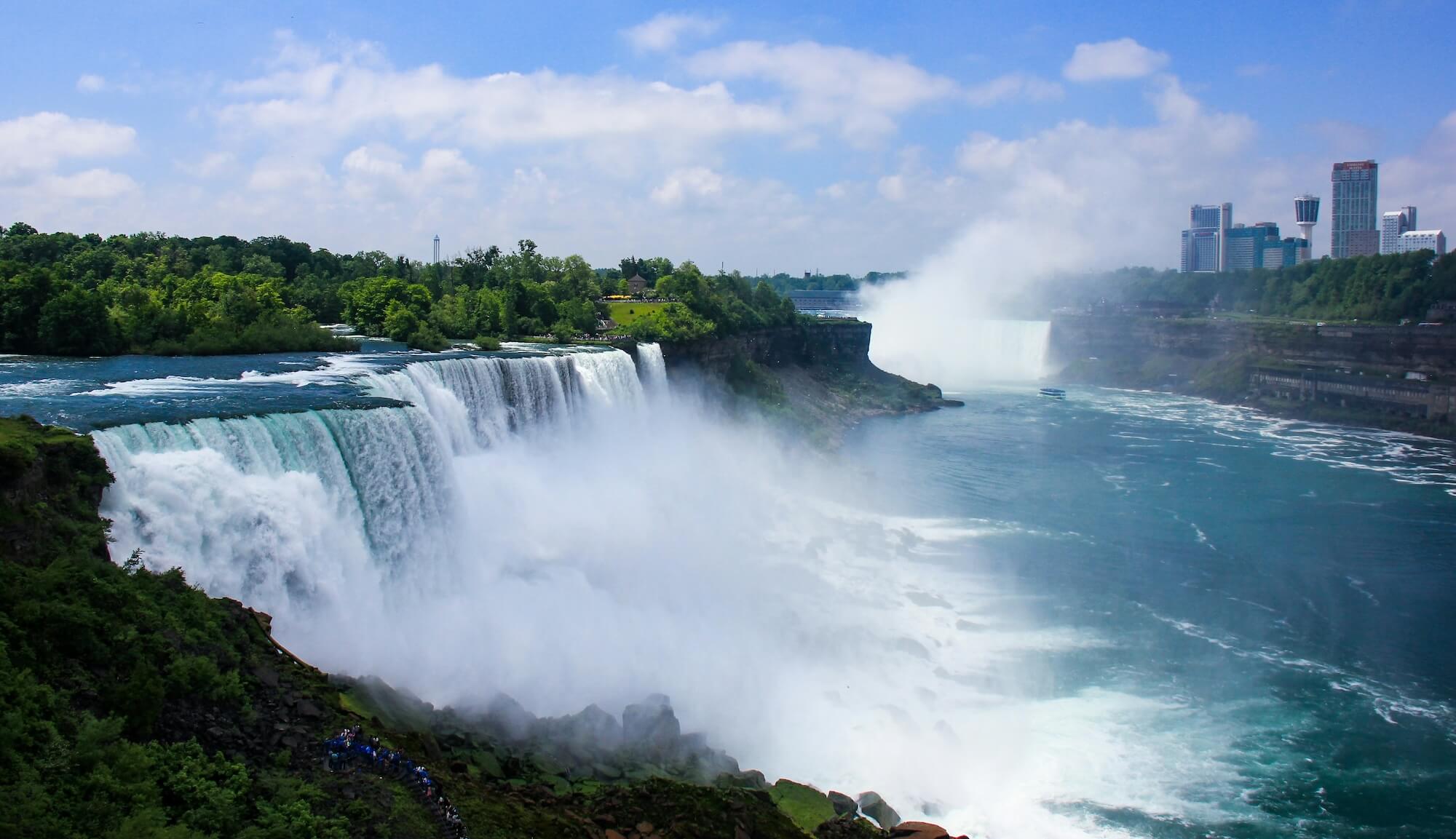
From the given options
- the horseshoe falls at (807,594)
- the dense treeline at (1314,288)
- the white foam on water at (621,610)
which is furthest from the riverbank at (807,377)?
the dense treeline at (1314,288)

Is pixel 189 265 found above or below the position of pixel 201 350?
above

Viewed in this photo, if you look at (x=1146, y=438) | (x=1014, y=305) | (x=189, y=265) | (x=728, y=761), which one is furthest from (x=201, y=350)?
(x=1014, y=305)

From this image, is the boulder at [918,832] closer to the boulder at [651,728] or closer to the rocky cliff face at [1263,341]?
the boulder at [651,728]

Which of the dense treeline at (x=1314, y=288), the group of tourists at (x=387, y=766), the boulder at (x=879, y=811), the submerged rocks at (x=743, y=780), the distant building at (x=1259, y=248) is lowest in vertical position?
the boulder at (x=879, y=811)

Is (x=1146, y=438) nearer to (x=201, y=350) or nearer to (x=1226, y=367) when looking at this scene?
(x=1226, y=367)

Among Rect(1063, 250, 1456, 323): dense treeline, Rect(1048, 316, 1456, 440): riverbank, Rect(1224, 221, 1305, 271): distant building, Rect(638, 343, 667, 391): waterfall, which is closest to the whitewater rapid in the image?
Rect(638, 343, 667, 391): waterfall

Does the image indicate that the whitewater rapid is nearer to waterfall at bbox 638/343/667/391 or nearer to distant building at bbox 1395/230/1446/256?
waterfall at bbox 638/343/667/391
